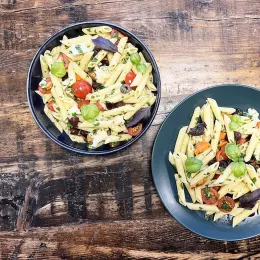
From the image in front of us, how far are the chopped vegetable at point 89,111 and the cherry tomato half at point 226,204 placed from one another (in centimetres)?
70


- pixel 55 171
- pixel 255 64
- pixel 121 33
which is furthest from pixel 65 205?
pixel 255 64

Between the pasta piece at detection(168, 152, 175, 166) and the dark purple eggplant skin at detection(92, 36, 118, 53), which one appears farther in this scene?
the pasta piece at detection(168, 152, 175, 166)

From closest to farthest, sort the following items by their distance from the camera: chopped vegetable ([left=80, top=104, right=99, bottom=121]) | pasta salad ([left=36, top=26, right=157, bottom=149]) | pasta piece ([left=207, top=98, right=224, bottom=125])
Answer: chopped vegetable ([left=80, top=104, right=99, bottom=121]), pasta salad ([left=36, top=26, right=157, bottom=149]), pasta piece ([left=207, top=98, right=224, bottom=125])

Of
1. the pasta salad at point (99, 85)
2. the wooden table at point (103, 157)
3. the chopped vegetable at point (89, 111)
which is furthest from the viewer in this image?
the wooden table at point (103, 157)

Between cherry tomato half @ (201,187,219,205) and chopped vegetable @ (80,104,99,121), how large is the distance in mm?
618

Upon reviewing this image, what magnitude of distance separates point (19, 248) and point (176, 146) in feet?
3.00

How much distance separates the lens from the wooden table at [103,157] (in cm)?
202

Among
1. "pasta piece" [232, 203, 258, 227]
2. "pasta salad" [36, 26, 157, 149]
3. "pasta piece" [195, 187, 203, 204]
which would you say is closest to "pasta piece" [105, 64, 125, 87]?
"pasta salad" [36, 26, 157, 149]

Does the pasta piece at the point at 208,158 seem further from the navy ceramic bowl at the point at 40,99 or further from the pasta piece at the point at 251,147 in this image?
the navy ceramic bowl at the point at 40,99

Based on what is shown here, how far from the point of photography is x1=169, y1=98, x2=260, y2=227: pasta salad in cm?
186

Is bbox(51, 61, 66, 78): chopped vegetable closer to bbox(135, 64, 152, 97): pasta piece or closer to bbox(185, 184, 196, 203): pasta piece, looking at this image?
bbox(135, 64, 152, 97): pasta piece

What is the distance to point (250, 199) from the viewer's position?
186 centimetres

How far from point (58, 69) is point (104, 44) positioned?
214mm

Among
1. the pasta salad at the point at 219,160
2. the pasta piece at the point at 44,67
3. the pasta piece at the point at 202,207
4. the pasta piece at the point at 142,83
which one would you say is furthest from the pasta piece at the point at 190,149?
the pasta piece at the point at 44,67
